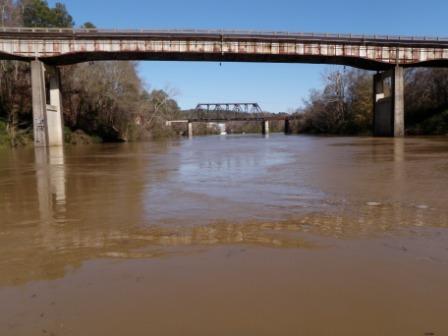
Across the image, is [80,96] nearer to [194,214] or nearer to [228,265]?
[194,214]

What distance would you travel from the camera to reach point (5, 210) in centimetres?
839

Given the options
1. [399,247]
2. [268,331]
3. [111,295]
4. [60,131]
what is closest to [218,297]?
[268,331]

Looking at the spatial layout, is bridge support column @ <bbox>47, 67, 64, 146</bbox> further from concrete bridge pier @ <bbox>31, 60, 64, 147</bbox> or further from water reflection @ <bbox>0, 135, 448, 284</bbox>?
water reflection @ <bbox>0, 135, 448, 284</bbox>

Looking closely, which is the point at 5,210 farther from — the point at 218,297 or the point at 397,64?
the point at 397,64

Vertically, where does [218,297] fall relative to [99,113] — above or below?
below

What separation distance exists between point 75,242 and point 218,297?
8.96ft

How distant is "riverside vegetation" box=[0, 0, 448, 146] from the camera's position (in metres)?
54.5

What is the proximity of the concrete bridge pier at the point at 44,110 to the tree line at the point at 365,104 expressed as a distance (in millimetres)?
49371

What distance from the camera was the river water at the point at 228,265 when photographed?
3248 millimetres

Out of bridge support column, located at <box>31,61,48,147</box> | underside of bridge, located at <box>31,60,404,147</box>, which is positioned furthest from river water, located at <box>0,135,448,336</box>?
underside of bridge, located at <box>31,60,404,147</box>

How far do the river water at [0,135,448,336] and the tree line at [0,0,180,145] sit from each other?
4386cm

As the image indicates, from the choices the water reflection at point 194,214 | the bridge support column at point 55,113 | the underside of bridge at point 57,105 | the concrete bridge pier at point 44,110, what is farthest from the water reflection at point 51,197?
the bridge support column at point 55,113

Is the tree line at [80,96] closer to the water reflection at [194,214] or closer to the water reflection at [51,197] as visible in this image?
the water reflection at [51,197]

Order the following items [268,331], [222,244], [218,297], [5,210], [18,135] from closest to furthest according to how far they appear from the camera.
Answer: [268,331] → [218,297] → [222,244] → [5,210] → [18,135]
